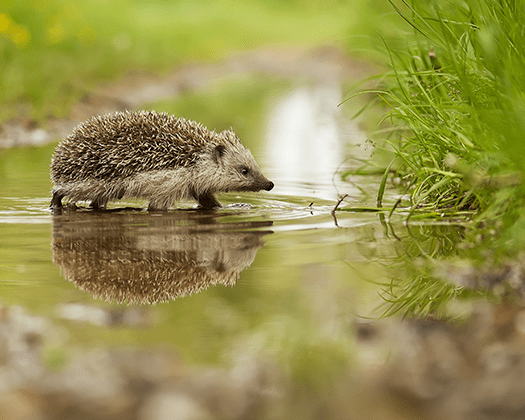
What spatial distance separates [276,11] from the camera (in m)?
45.5

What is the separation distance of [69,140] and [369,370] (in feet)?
18.5

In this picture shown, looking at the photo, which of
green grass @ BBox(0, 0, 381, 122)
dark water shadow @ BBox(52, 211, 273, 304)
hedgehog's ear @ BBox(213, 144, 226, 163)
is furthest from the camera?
green grass @ BBox(0, 0, 381, 122)

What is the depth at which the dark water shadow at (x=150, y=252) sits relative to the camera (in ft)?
15.2

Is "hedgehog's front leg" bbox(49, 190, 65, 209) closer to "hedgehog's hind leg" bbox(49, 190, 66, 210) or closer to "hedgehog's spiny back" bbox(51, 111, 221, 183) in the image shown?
"hedgehog's hind leg" bbox(49, 190, 66, 210)

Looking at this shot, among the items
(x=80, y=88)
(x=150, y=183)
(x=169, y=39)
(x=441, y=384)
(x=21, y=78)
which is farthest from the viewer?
(x=169, y=39)

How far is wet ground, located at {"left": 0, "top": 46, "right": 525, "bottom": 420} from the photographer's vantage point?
9.57ft

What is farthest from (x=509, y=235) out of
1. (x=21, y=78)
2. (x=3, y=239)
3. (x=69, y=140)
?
(x=21, y=78)

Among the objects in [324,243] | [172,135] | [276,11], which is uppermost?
[276,11]

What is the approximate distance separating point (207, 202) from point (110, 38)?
15.9 meters

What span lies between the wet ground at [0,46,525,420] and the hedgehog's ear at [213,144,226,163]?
119 cm

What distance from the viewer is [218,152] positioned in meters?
8.27

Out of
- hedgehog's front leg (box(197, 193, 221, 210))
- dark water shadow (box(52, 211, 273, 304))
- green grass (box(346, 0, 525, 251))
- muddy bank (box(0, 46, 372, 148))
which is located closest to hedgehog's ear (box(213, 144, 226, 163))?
hedgehog's front leg (box(197, 193, 221, 210))

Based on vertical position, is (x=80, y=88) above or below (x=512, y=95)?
above

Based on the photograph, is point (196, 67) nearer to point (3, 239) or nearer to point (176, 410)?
point (3, 239)
